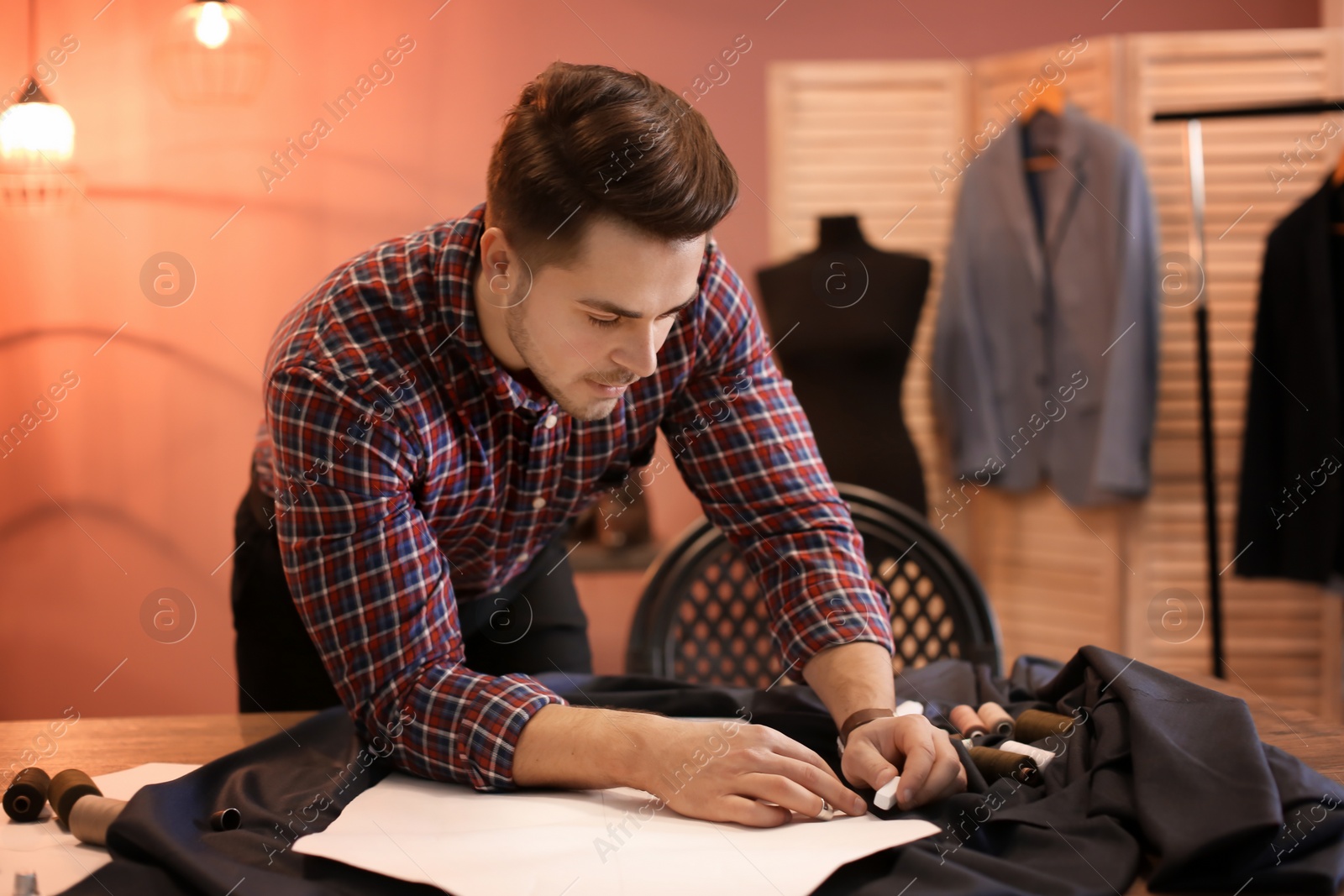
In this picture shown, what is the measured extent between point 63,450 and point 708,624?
2.29 metres

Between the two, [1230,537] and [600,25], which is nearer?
[1230,537]

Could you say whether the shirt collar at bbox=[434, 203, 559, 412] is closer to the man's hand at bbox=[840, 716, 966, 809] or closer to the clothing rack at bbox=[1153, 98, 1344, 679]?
the man's hand at bbox=[840, 716, 966, 809]

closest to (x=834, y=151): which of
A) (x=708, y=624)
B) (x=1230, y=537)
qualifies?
(x=1230, y=537)

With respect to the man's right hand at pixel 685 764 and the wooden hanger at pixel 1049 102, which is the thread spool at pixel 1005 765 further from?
the wooden hanger at pixel 1049 102

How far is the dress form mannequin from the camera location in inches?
113

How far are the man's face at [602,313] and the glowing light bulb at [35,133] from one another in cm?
204

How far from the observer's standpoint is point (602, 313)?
1.15 m

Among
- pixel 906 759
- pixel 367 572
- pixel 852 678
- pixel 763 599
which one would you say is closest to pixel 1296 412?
pixel 763 599

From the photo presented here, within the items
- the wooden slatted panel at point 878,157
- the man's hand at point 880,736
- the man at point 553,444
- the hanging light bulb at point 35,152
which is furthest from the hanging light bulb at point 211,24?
the man's hand at point 880,736

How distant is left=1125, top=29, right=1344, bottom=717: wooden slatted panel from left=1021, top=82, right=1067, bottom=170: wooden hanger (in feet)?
0.58

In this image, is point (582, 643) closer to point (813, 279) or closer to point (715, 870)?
point (715, 870)

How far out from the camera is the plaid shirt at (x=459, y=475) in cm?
111

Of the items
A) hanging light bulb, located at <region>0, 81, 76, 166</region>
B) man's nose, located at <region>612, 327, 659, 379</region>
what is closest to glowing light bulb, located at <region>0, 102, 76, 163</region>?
hanging light bulb, located at <region>0, 81, 76, 166</region>

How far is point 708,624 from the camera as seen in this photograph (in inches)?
64.7
